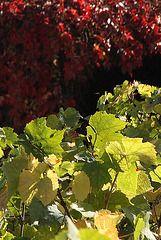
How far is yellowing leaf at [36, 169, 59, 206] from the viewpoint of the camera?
31.1 inches

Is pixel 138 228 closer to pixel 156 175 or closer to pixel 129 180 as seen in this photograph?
pixel 129 180

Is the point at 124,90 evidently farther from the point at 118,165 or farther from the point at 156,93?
the point at 118,165

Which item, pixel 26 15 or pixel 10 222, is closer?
pixel 10 222

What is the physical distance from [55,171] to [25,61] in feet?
13.2

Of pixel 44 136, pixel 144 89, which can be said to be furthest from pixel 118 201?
pixel 144 89

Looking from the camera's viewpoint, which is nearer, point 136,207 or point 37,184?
point 37,184

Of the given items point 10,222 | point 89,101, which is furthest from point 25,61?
point 10,222

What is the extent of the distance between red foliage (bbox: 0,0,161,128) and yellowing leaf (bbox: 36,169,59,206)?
3.70 meters

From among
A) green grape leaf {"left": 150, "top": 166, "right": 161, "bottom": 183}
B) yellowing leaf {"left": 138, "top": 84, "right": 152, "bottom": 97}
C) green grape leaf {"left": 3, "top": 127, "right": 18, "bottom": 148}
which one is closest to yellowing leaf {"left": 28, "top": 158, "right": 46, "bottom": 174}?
green grape leaf {"left": 150, "top": 166, "right": 161, "bottom": 183}

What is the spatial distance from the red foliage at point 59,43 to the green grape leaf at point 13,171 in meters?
3.66

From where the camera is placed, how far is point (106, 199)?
38.9 inches

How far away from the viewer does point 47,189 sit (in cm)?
79

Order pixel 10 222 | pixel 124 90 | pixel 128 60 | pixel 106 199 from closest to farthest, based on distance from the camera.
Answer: pixel 106 199, pixel 10 222, pixel 124 90, pixel 128 60

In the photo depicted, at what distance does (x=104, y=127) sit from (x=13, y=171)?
0.26 metres
